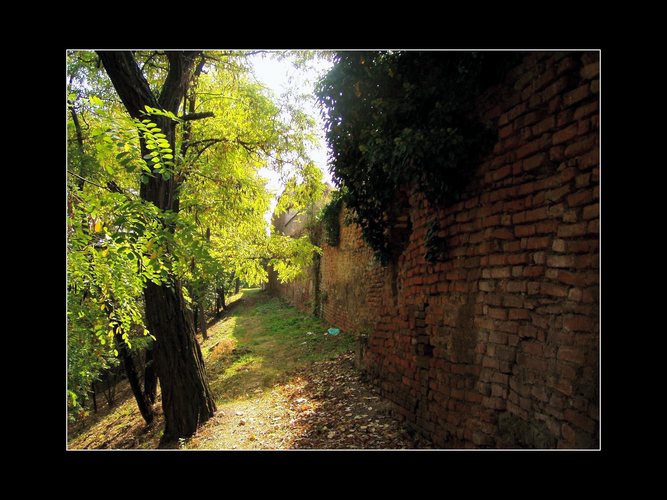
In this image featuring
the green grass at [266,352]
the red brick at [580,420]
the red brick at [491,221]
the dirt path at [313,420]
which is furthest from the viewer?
the green grass at [266,352]

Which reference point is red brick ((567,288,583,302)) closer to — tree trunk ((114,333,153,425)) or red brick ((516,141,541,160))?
red brick ((516,141,541,160))

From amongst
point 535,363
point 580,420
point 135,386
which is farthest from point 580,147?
point 135,386

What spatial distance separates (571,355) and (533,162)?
1297 mm

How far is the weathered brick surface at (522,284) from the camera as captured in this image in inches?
82.6

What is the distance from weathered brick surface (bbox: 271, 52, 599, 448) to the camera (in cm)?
210

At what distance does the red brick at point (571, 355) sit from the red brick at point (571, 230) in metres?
0.70

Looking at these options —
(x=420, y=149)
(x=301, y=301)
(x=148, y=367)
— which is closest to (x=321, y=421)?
(x=420, y=149)

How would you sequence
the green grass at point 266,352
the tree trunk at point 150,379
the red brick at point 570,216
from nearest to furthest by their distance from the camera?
the red brick at point 570,216
the tree trunk at point 150,379
the green grass at point 266,352

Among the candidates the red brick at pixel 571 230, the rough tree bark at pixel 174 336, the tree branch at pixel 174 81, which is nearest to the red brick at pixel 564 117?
the red brick at pixel 571 230

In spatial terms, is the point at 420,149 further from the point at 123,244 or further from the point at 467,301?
the point at 123,244

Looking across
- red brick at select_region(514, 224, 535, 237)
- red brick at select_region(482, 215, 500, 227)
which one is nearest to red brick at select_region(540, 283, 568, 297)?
red brick at select_region(514, 224, 535, 237)

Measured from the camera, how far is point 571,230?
2166 mm

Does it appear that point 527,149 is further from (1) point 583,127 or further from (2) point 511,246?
(2) point 511,246

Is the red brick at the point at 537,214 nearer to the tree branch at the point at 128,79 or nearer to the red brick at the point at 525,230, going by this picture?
the red brick at the point at 525,230
